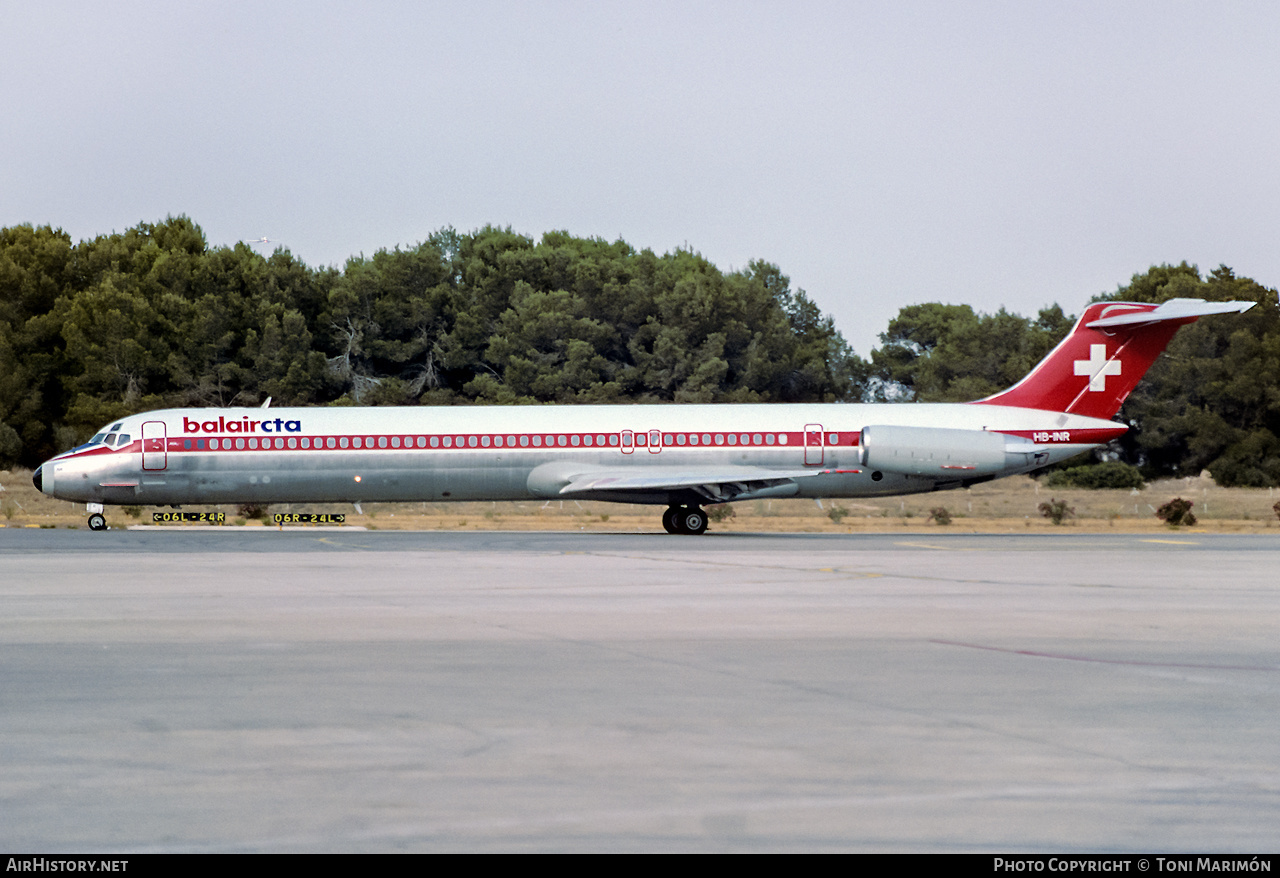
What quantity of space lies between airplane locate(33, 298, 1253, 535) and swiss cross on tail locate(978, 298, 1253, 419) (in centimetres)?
52

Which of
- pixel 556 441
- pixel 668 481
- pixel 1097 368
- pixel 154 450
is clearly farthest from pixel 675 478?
pixel 154 450

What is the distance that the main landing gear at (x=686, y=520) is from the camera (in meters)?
32.6

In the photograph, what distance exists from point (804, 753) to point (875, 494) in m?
26.9

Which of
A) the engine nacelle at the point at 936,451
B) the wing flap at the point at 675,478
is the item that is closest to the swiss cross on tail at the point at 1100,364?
the engine nacelle at the point at 936,451

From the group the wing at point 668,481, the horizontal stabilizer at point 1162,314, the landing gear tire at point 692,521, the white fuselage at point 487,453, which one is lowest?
the landing gear tire at point 692,521

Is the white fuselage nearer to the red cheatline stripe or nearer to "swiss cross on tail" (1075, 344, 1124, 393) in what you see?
the red cheatline stripe

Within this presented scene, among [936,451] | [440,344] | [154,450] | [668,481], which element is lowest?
[668,481]

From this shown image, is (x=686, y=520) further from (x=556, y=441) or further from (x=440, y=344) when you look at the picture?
(x=440, y=344)

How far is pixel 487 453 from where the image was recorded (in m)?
32.4

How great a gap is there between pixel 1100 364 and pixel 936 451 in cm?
494

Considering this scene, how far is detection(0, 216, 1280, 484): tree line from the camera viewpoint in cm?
6322

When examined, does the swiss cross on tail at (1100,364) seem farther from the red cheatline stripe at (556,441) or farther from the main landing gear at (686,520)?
the main landing gear at (686,520)

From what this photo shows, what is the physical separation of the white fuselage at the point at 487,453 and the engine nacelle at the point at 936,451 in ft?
0.54

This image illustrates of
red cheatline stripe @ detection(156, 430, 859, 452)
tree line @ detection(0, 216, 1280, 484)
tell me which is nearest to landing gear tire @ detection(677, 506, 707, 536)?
red cheatline stripe @ detection(156, 430, 859, 452)
